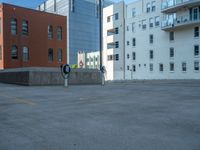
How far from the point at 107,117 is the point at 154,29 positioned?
1749 inches

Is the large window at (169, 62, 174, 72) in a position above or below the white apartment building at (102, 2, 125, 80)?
below

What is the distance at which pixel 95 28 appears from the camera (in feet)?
428

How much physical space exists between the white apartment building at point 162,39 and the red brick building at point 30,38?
1834 centimetres

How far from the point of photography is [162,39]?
47031mm

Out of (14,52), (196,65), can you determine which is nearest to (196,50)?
(196,65)

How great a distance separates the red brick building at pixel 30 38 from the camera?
33.6 metres

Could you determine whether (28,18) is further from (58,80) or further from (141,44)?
(141,44)

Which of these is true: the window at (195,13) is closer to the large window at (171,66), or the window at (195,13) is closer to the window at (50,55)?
the large window at (171,66)

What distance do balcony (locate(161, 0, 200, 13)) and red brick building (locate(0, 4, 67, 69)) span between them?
18.4m

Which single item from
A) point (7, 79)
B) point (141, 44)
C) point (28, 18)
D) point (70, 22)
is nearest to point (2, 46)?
point (28, 18)

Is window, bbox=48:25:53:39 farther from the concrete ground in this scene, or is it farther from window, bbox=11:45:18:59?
the concrete ground

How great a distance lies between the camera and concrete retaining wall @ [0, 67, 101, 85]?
2061cm

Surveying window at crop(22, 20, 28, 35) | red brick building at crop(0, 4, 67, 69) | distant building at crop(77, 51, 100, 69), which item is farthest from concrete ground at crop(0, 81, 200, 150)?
distant building at crop(77, 51, 100, 69)

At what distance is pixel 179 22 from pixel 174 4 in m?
3.22
